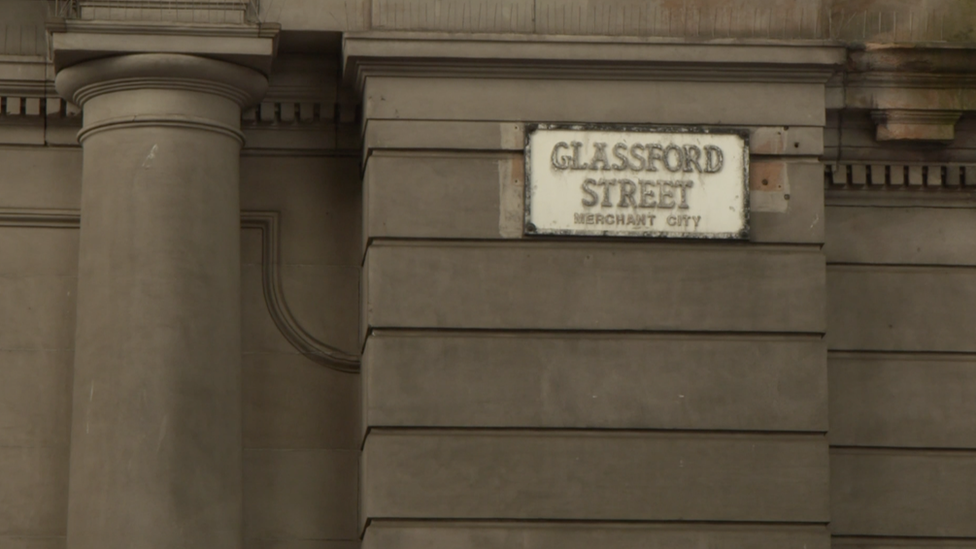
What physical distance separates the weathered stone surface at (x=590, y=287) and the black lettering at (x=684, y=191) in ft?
0.95

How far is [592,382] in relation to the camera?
39.5 feet

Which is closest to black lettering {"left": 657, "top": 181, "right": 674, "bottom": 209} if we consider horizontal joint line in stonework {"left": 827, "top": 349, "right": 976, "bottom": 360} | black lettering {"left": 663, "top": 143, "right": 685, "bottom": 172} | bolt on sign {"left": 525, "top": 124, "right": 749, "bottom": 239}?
bolt on sign {"left": 525, "top": 124, "right": 749, "bottom": 239}

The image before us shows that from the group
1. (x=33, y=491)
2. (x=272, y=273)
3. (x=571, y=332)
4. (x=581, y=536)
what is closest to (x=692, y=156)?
(x=571, y=332)

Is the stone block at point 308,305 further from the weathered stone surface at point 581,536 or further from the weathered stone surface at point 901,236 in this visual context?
the weathered stone surface at point 901,236

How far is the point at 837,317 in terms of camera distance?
42.8ft

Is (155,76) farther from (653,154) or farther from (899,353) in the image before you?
(899,353)

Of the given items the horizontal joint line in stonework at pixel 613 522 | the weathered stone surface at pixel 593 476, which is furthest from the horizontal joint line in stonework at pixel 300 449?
the horizontal joint line in stonework at pixel 613 522

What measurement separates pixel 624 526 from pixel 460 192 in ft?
8.25

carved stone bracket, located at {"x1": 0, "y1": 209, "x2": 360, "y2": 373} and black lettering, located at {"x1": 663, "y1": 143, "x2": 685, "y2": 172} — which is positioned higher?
black lettering, located at {"x1": 663, "y1": 143, "x2": 685, "y2": 172}

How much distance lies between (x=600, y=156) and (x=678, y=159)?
1.78 ft

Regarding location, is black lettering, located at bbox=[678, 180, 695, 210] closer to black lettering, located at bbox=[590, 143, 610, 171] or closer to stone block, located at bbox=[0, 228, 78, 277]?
black lettering, located at bbox=[590, 143, 610, 171]

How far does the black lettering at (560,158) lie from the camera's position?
485 inches

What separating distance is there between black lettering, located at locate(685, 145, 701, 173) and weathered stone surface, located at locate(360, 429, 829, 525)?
1.86 meters

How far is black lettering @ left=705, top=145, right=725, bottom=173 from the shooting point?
488 inches
